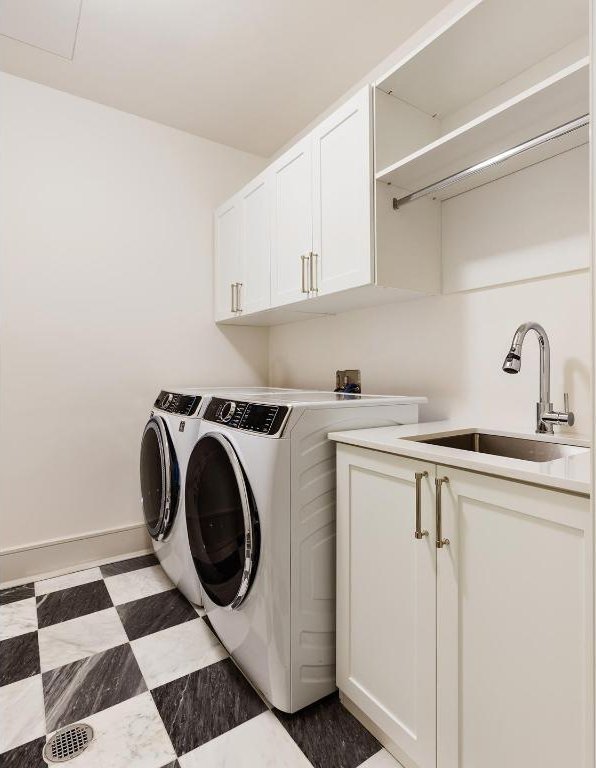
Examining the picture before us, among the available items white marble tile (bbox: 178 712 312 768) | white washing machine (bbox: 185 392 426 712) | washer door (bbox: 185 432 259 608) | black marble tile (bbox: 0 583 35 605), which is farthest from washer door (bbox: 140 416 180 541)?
white marble tile (bbox: 178 712 312 768)

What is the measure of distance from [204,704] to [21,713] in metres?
0.59

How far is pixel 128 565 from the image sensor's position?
2416 millimetres

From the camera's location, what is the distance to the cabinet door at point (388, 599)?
1.08 m

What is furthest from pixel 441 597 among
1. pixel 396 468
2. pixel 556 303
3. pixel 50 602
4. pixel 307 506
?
pixel 50 602

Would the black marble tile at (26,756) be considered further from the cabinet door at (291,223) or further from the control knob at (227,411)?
the cabinet door at (291,223)

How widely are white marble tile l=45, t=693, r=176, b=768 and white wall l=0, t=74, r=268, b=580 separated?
123cm

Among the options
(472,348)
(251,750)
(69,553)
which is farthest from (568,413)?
(69,553)

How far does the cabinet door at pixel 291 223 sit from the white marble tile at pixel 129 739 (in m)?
1.70

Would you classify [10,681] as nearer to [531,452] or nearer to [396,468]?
[396,468]

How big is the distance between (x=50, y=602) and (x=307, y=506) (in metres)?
1.55

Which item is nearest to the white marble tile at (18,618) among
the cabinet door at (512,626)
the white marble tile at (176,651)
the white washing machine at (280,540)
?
the white marble tile at (176,651)

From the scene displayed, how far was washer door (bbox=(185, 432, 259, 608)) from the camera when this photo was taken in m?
1.38

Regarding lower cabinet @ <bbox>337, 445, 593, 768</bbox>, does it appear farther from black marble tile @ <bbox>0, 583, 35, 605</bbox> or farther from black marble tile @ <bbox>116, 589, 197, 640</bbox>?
black marble tile @ <bbox>0, 583, 35, 605</bbox>

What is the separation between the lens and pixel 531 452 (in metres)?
1.44
